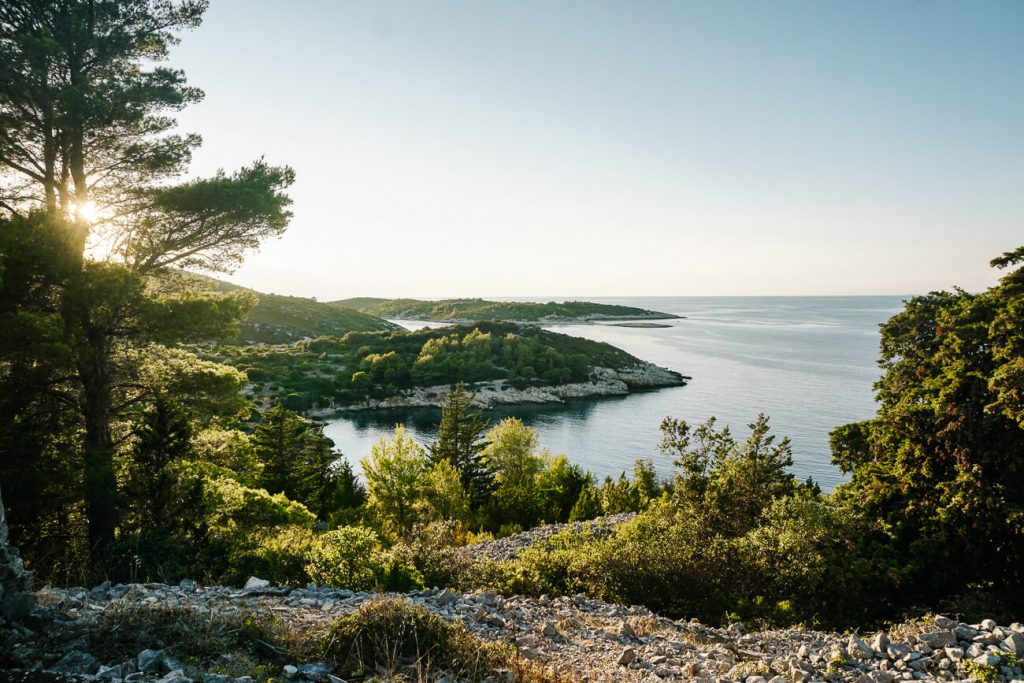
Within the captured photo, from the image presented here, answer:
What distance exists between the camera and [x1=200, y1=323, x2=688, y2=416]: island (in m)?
83.1

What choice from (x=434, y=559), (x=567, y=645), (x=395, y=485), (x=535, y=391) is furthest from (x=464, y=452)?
(x=535, y=391)

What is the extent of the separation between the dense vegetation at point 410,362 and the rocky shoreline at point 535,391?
6.26 ft

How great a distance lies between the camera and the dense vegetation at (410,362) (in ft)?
276

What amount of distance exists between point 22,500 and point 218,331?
235 inches

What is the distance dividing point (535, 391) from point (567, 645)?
80.2 m

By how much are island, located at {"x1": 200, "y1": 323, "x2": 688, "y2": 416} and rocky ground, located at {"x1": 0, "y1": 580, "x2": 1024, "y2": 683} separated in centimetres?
7081

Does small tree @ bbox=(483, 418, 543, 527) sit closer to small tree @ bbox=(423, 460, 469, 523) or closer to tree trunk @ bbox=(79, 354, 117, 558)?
small tree @ bbox=(423, 460, 469, 523)

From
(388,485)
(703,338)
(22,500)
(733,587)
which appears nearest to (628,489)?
(388,485)

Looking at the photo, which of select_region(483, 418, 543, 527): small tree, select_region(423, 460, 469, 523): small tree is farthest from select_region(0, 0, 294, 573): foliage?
select_region(483, 418, 543, 527): small tree

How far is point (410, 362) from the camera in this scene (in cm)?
9925

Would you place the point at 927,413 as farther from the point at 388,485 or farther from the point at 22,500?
the point at 388,485

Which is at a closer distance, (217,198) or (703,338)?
(217,198)

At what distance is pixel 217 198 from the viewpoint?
15.4m

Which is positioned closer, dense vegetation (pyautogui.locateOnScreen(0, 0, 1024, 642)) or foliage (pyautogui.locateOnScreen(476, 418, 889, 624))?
dense vegetation (pyautogui.locateOnScreen(0, 0, 1024, 642))
